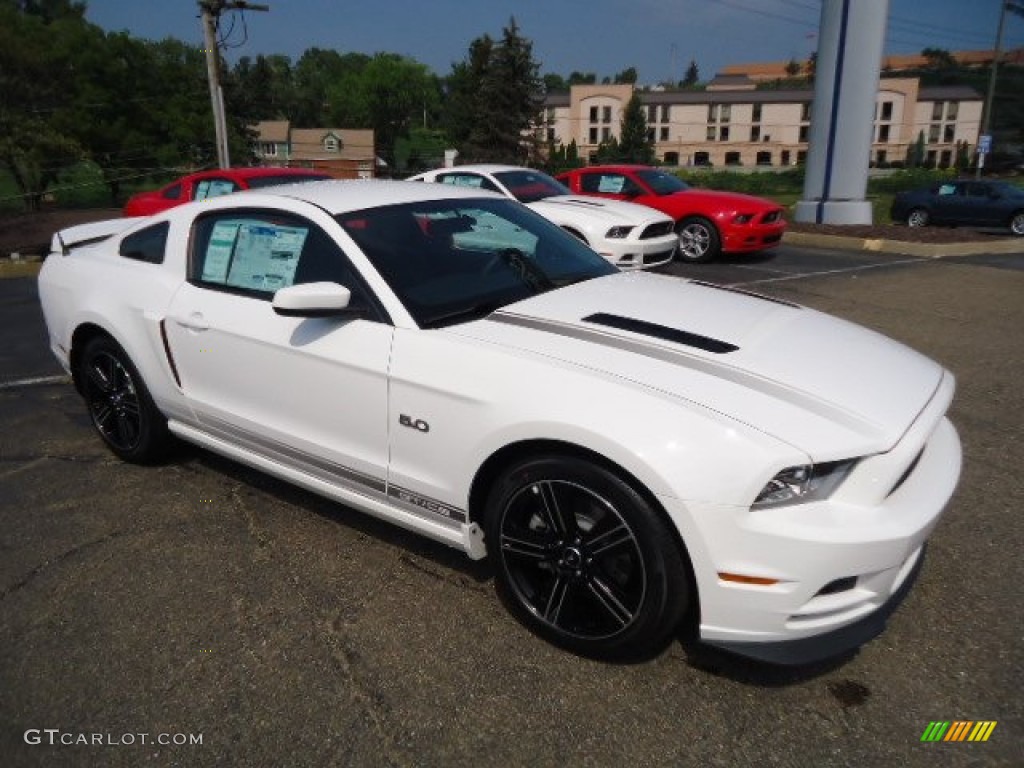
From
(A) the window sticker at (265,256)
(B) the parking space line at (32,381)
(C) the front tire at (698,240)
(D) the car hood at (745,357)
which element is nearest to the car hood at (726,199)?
(C) the front tire at (698,240)

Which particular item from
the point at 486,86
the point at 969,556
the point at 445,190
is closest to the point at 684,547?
the point at 969,556

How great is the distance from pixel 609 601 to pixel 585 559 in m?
0.15

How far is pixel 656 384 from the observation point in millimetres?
2307

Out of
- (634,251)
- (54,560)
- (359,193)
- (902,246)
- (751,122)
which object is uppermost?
Answer: (751,122)

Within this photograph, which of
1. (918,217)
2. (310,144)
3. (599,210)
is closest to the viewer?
(599,210)

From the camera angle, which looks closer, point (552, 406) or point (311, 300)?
point (552, 406)

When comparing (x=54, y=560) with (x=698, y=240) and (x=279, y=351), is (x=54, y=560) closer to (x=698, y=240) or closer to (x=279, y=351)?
(x=279, y=351)

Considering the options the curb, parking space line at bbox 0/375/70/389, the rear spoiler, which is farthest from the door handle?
the curb

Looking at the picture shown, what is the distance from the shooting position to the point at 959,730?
85.5 inches

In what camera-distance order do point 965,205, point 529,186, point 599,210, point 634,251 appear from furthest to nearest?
1. point 965,205
2. point 529,186
3. point 599,210
4. point 634,251

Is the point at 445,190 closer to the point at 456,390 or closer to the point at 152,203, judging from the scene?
the point at 456,390

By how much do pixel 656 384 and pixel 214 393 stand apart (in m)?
2.12

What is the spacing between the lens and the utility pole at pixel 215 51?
765 inches

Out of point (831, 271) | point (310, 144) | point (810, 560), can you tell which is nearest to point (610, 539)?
point (810, 560)
